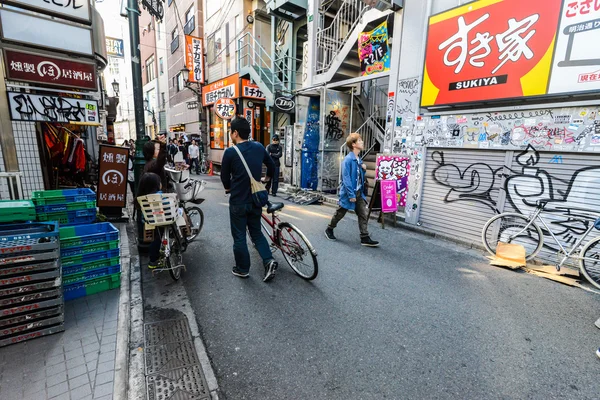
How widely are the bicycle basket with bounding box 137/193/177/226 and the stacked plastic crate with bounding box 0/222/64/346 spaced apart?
3.26 feet

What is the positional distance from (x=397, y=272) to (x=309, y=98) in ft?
27.3

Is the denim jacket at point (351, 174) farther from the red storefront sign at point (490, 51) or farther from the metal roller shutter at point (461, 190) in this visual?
the red storefront sign at point (490, 51)

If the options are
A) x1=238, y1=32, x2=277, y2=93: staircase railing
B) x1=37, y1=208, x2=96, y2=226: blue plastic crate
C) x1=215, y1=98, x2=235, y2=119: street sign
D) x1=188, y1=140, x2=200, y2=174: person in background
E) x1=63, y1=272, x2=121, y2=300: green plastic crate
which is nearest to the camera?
x1=63, y1=272, x2=121, y2=300: green plastic crate

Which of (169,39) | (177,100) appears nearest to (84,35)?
(177,100)

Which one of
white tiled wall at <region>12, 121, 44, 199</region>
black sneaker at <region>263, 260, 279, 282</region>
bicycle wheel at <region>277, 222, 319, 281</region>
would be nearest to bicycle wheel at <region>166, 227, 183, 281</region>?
black sneaker at <region>263, 260, 279, 282</region>

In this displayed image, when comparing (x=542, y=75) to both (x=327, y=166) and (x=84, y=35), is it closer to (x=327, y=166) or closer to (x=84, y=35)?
(x=327, y=166)

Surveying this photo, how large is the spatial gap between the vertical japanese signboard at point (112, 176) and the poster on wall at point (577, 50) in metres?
8.22

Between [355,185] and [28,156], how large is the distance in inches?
230

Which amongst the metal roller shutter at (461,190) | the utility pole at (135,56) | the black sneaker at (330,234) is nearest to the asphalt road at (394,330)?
the black sneaker at (330,234)

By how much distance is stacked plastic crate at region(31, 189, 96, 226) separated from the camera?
12.5 feet

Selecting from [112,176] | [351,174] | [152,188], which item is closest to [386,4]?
[351,174]

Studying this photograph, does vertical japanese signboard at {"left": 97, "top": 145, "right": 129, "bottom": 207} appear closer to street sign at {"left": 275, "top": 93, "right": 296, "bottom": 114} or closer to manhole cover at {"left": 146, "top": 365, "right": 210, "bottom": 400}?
manhole cover at {"left": 146, "top": 365, "right": 210, "bottom": 400}

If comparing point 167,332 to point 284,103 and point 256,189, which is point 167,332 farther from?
point 284,103

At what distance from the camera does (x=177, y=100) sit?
24.0 m
